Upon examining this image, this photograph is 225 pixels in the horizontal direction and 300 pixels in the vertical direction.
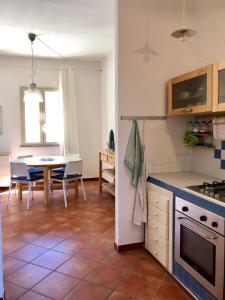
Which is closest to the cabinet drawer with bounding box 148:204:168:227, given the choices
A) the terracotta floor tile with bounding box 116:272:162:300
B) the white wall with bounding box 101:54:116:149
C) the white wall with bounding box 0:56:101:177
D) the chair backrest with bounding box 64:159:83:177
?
the terracotta floor tile with bounding box 116:272:162:300

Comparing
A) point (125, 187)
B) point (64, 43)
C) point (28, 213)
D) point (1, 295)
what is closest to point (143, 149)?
point (125, 187)

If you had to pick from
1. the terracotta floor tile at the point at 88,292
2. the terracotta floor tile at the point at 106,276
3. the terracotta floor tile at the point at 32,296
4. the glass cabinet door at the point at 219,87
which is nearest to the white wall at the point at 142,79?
the terracotta floor tile at the point at 106,276

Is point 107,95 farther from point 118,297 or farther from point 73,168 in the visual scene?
point 118,297

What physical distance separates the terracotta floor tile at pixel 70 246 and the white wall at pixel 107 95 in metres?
2.68

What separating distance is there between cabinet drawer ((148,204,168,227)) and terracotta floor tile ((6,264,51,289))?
109cm

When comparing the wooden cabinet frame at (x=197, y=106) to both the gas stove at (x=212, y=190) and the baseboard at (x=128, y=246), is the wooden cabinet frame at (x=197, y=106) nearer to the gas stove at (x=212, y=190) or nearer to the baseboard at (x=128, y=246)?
the gas stove at (x=212, y=190)

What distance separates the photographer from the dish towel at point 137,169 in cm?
258

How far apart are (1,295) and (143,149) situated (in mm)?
1743

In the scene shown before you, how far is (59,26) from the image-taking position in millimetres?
3748

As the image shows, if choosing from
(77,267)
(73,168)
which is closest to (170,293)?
(77,267)

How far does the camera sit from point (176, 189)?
2.14 meters

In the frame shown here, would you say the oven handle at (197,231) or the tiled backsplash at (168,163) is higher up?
the tiled backsplash at (168,163)

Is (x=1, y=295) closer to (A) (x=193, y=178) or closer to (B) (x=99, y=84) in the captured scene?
(A) (x=193, y=178)

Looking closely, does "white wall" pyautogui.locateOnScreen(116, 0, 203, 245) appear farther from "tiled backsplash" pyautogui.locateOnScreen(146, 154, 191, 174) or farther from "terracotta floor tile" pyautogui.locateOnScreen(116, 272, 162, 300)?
"terracotta floor tile" pyautogui.locateOnScreen(116, 272, 162, 300)
